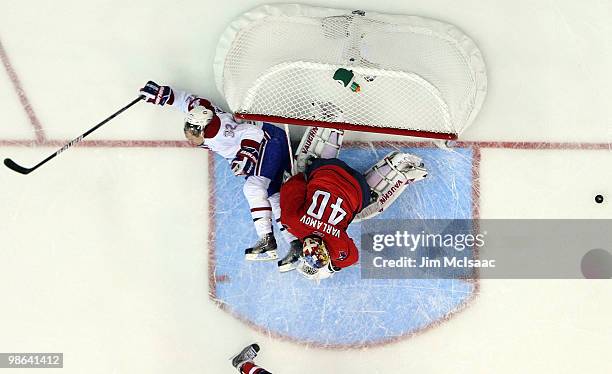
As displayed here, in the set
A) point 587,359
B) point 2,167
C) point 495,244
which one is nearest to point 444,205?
point 495,244

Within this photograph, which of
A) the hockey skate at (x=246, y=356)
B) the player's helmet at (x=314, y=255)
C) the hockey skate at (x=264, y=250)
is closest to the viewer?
the player's helmet at (x=314, y=255)

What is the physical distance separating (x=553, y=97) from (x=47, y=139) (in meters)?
2.75

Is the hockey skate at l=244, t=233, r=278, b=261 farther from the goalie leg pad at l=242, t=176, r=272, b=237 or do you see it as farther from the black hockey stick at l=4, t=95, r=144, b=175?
the black hockey stick at l=4, t=95, r=144, b=175

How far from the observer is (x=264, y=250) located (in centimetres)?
327

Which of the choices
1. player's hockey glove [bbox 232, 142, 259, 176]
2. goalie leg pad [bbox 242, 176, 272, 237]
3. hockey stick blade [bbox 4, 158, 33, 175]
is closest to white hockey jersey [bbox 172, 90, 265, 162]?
player's hockey glove [bbox 232, 142, 259, 176]

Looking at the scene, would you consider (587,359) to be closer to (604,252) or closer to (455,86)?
(604,252)

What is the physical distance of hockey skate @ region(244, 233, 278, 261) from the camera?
3.26 m

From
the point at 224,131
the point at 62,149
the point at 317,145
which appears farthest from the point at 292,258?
the point at 62,149

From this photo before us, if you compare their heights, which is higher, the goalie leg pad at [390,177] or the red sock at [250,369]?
the goalie leg pad at [390,177]

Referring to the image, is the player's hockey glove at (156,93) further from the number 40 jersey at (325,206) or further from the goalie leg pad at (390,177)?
the goalie leg pad at (390,177)

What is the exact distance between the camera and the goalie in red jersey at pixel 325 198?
2967 millimetres

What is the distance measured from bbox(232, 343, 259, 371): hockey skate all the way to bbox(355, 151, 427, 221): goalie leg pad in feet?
2.95

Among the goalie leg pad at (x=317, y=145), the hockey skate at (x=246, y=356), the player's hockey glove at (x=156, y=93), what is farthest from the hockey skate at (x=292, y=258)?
the player's hockey glove at (x=156, y=93)

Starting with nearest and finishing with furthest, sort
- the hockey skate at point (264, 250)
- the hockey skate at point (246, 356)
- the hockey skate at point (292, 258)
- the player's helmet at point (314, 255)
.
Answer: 1. the player's helmet at point (314, 255)
2. the hockey skate at point (292, 258)
3. the hockey skate at point (264, 250)
4. the hockey skate at point (246, 356)
